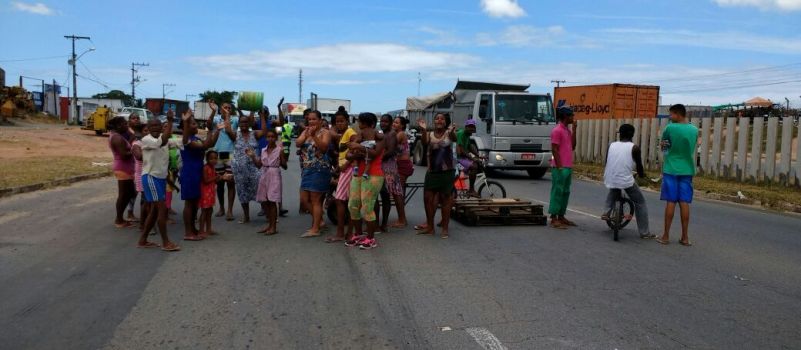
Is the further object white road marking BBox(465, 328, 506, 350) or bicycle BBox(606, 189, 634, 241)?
bicycle BBox(606, 189, 634, 241)

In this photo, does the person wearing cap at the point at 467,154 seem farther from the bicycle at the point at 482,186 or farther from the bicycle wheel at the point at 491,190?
the bicycle wheel at the point at 491,190

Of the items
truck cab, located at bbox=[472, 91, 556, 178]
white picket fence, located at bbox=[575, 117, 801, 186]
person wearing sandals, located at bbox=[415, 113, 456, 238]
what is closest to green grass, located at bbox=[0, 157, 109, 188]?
person wearing sandals, located at bbox=[415, 113, 456, 238]

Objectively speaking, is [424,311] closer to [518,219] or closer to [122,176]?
[518,219]

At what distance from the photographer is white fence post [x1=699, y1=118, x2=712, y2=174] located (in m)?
17.6

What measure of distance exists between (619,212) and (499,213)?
1.76 meters

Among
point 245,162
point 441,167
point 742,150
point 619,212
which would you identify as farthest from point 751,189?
point 245,162

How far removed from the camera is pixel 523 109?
55.1 ft

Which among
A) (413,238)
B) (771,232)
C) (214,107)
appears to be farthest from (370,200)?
(771,232)

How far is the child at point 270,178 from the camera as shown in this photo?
8258 mm

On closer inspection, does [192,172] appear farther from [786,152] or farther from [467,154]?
[786,152]

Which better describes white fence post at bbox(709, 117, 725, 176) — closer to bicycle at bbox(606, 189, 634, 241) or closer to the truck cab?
the truck cab

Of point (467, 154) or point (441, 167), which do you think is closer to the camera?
point (441, 167)

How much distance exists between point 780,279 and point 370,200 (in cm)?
427

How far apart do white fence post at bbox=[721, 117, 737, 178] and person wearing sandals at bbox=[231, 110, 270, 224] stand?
1318 cm
